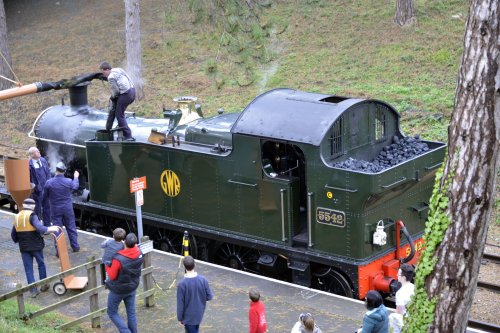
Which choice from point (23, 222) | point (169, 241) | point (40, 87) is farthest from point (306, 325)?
point (40, 87)

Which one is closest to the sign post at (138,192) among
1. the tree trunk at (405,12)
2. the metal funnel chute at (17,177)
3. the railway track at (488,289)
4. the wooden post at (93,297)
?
the metal funnel chute at (17,177)

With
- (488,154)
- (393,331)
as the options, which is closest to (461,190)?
(488,154)

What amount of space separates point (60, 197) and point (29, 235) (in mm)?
1782

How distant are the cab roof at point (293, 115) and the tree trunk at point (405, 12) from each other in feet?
46.3

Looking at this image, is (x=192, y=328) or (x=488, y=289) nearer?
(x=192, y=328)

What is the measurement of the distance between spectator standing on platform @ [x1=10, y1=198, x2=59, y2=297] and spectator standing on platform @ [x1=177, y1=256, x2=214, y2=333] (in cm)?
254

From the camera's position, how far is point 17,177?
12242 millimetres

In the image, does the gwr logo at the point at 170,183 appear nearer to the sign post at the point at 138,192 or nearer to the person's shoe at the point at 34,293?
the sign post at the point at 138,192

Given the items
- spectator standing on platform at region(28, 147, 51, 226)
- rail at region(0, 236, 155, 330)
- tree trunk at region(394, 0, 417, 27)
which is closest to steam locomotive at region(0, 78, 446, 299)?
spectator standing on platform at region(28, 147, 51, 226)

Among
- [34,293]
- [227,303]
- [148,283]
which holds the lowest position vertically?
[227,303]

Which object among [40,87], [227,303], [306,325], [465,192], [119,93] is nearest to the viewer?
[465,192]

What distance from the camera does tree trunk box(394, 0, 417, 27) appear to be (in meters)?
24.9

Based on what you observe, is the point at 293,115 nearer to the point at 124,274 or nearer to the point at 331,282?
the point at 331,282

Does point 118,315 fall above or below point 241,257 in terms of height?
above
